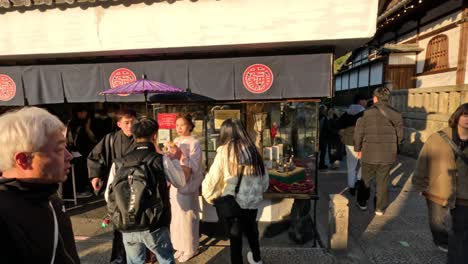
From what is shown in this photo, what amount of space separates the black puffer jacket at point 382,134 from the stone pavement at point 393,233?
3.65 feet

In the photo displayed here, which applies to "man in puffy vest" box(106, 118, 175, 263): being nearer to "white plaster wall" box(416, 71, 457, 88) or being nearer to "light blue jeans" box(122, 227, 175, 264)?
"light blue jeans" box(122, 227, 175, 264)

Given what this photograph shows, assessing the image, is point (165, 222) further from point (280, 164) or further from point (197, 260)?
point (280, 164)

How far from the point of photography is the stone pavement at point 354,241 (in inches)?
147

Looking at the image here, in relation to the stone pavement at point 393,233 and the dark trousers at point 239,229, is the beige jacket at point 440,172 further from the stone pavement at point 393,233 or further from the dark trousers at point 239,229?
the dark trousers at point 239,229

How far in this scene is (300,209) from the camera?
A: 4.20m

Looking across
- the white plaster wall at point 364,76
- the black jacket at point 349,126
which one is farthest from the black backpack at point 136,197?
the white plaster wall at point 364,76

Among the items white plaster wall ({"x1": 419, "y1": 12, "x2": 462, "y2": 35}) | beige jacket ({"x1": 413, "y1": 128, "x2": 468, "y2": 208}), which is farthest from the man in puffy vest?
white plaster wall ({"x1": 419, "y1": 12, "x2": 462, "y2": 35})

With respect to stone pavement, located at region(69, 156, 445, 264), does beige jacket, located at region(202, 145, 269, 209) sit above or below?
above

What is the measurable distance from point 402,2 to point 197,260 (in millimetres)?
9601

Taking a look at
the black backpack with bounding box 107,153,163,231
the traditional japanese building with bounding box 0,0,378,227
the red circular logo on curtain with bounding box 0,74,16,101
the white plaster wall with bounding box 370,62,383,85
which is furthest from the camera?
the white plaster wall with bounding box 370,62,383,85

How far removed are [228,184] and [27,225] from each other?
201 centimetres

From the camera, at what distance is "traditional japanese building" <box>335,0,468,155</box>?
8.18 metres

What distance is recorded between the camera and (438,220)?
10.8 ft

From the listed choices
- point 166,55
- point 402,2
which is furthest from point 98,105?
point 402,2
